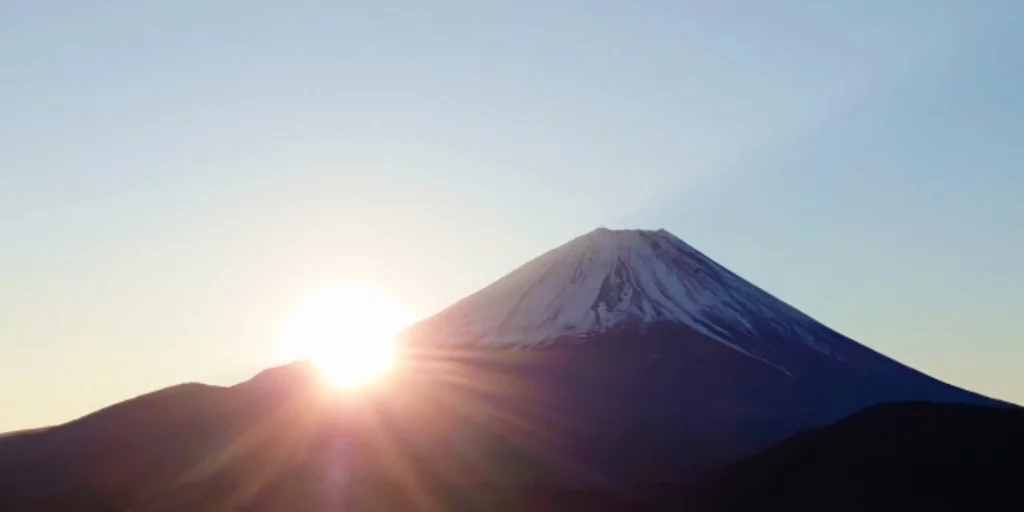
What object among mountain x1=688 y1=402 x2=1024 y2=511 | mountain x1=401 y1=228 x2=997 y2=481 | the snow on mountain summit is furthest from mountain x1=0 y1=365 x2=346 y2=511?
mountain x1=688 y1=402 x2=1024 y2=511

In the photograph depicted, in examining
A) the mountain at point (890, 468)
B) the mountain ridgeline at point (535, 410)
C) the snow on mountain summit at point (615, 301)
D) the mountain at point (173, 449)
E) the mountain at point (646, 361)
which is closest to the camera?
the mountain at point (890, 468)

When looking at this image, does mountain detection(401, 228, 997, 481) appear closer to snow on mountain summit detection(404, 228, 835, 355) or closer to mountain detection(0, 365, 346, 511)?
snow on mountain summit detection(404, 228, 835, 355)

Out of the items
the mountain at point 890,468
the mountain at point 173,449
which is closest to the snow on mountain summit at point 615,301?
the mountain at point 173,449

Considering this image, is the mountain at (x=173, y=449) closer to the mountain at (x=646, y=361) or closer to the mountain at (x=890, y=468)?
the mountain at (x=646, y=361)

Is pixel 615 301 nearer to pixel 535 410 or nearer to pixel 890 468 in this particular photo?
pixel 535 410

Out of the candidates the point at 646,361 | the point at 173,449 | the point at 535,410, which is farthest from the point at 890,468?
the point at 173,449

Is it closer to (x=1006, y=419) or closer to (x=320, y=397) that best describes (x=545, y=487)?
(x=1006, y=419)
